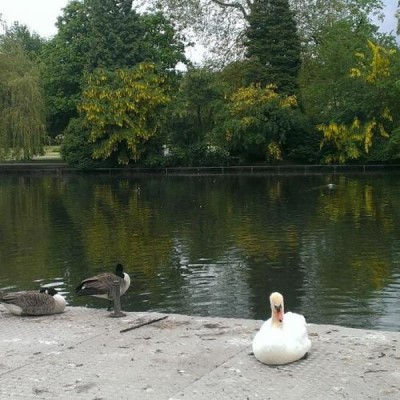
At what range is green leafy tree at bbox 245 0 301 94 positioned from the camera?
45938mm

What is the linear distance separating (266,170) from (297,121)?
3813 millimetres

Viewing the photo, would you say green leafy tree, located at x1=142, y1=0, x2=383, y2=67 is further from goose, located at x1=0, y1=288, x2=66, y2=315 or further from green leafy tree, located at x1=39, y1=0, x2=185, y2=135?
goose, located at x1=0, y1=288, x2=66, y2=315

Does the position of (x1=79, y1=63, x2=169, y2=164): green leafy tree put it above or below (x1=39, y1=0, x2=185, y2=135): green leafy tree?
below

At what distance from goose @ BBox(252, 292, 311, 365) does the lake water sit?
3.51 m

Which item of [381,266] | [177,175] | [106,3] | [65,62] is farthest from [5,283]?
[65,62]

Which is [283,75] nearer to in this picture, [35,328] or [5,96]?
[5,96]

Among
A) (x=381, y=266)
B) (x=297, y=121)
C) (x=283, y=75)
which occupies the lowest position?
(x=381, y=266)

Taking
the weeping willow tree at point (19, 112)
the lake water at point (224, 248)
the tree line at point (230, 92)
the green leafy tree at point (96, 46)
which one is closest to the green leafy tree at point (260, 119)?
the tree line at point (230, 92)

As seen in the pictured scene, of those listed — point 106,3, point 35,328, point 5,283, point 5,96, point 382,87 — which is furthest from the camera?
point 106,3

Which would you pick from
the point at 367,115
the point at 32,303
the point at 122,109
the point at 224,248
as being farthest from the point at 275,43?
the point at 32,303

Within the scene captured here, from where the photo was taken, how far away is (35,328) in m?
8.21

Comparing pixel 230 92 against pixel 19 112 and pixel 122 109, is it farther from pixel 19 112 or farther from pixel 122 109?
pixel 19 112

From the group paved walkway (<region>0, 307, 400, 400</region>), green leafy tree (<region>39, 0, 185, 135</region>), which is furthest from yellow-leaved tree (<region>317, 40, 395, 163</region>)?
paved walkway (<region>0, 307, 400, 400</region>)

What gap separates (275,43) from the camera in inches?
1827
